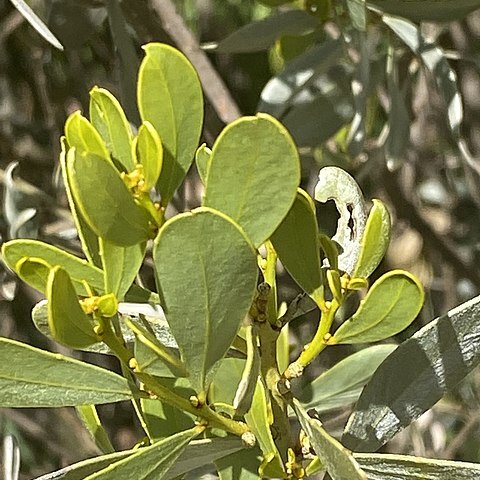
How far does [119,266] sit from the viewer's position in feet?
1.64

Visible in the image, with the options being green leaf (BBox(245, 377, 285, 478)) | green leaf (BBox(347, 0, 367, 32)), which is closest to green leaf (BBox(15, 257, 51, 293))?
green leaf (BBox(245, 377, 285, 478))

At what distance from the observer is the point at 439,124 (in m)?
1.32

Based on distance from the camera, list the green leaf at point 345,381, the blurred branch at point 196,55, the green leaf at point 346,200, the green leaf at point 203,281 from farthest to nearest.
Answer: the blurred branch at point 196,55
the green leaf at point 345,381
the green leaf at point 346,200
the green leaf at point 203,281

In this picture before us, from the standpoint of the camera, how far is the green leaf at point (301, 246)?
1.67 ft

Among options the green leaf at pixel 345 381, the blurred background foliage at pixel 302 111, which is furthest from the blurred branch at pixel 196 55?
the green leaf at pixel 345 381

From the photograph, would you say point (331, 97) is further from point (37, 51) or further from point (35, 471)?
point (35, 471)

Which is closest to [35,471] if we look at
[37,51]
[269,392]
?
[37,51]

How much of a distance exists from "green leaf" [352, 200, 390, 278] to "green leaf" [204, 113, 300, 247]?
0.18 ft

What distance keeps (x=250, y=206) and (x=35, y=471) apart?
0.94 meters

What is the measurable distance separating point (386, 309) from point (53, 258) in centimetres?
17

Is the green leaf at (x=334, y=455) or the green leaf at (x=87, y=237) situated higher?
the green leaf at (x=87, y=237)

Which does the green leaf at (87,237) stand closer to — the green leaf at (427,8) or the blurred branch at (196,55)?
the green leaf at (427,8)

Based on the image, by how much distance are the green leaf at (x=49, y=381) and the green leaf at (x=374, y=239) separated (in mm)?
131

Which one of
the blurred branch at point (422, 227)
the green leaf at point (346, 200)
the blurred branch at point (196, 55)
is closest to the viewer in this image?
the green leaf at point (346, 200)
